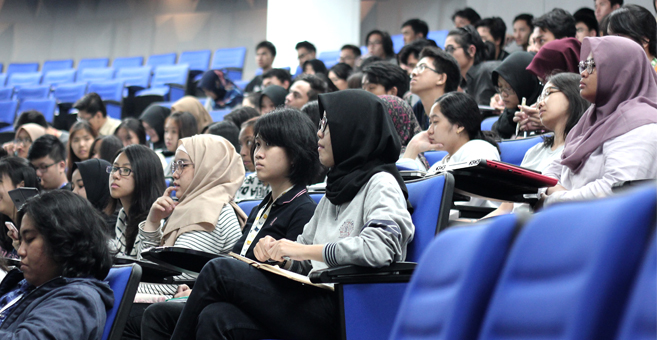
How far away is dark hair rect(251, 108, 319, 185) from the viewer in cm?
242

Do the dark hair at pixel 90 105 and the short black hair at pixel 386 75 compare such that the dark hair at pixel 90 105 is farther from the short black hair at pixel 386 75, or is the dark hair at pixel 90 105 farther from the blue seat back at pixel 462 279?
the blue seat back at pixel 462 279

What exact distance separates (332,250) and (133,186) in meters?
1.71

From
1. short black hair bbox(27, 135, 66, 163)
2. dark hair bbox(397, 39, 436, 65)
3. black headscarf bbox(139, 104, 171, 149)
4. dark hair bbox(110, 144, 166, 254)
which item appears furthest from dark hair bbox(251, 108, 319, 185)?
black headscarf bbox(139, 104, 171, 149)

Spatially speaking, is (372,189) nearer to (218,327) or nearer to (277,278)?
(277,278)

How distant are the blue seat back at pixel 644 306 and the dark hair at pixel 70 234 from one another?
1803 mm

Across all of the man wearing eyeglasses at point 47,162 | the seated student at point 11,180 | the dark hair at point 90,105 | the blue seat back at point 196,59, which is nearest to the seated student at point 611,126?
the seated student at point 11,180

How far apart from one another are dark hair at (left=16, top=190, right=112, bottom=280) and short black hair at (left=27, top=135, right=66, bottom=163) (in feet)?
9.11

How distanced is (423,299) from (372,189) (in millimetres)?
1360

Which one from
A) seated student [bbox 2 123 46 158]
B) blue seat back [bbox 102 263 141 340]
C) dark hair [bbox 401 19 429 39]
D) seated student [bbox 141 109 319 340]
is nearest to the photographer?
blue seat back [bbox 102 263 141 340]

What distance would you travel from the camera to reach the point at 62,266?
194cm

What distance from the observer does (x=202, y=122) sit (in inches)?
238

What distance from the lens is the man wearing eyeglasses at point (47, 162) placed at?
179 inches

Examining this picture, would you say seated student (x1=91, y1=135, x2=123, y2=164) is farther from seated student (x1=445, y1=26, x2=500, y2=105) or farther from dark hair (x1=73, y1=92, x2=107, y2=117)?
seated student (x1=445, y1=26, x2=500, y2=105)

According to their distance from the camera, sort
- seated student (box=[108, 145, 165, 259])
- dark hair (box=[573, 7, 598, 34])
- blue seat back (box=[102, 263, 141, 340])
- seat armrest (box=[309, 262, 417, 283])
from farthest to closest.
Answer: dark hair (box=[573, 7, 598, 34]) < seated student (box=[108, 145, 165, 259]) < blue seat back (box=[102, 263, 141, 340]) < seat armrest (box=[309, 262, 417, 283])
